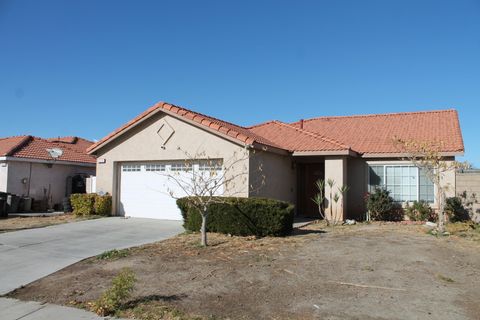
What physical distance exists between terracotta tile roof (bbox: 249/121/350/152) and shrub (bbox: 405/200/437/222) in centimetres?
361

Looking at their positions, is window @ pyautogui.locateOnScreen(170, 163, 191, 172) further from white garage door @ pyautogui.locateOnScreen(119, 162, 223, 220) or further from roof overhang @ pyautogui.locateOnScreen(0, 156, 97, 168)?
roof overhang @ pyautogui.locateOnScreen(0, 156, 97, 168)

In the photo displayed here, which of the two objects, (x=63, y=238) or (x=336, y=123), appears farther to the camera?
(x=336, y=123)

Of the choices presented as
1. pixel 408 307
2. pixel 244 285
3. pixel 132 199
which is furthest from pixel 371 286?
pixel 132 199

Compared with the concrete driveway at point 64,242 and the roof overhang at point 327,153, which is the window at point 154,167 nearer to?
the concrete driveway at point 64,242

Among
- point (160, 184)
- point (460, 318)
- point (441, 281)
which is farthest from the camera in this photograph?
point (160, 184)

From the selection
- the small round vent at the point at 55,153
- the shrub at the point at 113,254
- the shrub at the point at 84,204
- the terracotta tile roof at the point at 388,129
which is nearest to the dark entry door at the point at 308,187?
the terracotta tile roof at the point at 388,129

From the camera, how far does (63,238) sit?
12.2m

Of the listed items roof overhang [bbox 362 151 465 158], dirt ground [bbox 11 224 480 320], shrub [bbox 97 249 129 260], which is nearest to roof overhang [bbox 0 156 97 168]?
dirt ground [bbox 11 224 480 320]

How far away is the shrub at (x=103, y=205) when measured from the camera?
673 inches

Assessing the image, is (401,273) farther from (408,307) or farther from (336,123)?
(336,123)

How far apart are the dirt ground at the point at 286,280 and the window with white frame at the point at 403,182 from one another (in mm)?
6377

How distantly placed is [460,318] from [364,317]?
4.11 feet

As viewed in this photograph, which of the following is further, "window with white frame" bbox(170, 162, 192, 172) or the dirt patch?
"window with white frame" bbox(170, 162, 192, 172)

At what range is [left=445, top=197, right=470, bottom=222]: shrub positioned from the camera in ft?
53.2
